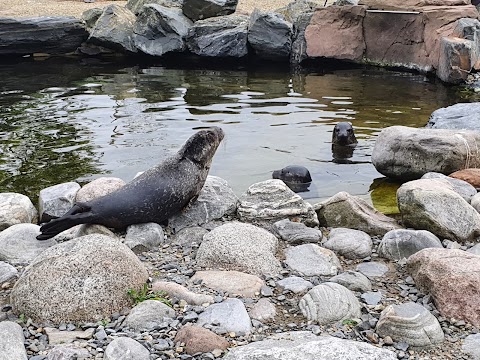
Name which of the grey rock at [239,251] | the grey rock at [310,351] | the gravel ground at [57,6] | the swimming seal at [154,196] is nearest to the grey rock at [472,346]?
the grey rock at [310,351]

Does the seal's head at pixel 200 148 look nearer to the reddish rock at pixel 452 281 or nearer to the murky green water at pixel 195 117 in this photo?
the murky green water at pixel 195 117

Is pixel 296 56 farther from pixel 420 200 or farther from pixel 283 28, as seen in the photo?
pixel 420 200

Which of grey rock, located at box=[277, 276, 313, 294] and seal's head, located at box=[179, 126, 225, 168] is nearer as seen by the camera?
grey rock, located at box=[277, 276, 313, 294]

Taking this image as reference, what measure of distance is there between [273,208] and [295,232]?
49 cm

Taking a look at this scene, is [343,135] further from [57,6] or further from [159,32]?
[57,6]

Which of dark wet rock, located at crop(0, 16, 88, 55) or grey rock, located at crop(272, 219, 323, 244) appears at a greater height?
A: dark wet rock, located at crop(0, 16, 88, 55)

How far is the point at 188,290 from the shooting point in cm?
386

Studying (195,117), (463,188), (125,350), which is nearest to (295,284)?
(125,350)

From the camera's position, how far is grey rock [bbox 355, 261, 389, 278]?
14.3ft

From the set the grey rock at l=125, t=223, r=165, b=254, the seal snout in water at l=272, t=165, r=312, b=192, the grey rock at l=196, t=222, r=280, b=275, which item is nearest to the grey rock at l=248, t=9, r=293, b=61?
the seal snout in water at l=272, t=165, r=312, b=192

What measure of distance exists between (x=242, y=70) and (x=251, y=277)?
38.9ft

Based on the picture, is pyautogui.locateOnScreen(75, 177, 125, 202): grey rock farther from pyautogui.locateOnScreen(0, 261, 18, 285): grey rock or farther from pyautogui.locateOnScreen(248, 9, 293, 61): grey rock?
pyautogui.locateOnScreen(248, 9, 293, 61): grey rock

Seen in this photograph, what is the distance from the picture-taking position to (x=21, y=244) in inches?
192

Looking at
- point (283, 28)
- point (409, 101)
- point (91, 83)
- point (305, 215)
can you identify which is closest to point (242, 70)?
point (283, 28)
